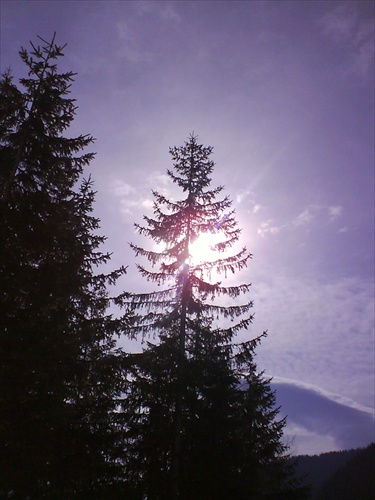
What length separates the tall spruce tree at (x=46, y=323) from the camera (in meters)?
7.91

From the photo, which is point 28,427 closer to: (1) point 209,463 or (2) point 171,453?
(2) point 171,453

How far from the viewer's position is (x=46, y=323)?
8.41 metres

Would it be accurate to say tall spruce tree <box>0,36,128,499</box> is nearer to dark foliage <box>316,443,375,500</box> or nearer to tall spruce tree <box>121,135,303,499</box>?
tall spruce tree <box>121,135,303,499</box>

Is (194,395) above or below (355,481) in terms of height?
above

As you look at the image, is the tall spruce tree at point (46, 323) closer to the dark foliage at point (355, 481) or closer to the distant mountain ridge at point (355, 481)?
the distant mountain ridge at point (355, 481)

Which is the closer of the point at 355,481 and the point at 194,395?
the point at 194,395

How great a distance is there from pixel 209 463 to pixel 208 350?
4.66m

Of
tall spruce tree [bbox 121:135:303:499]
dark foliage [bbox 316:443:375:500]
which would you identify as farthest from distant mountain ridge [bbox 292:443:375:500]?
tall spruce tree [bbox 121:135:303:499]

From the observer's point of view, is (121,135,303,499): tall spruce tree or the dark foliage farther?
the dark foliage

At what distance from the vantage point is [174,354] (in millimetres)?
15422

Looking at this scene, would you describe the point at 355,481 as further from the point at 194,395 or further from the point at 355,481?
the point at 194,395

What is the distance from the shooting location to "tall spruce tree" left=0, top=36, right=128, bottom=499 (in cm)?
791

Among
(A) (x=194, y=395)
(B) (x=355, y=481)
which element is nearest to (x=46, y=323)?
(A) (x=194, y=395)

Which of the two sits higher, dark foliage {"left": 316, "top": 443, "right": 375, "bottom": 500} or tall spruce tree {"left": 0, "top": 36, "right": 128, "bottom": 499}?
tall spruce tree {"left": 0, "top": 36, "right": 128, "bottom": 499}
